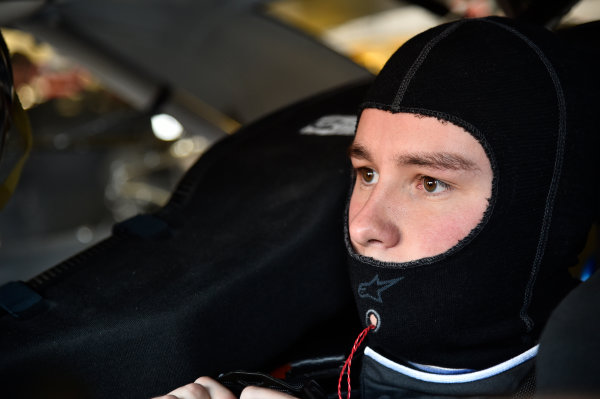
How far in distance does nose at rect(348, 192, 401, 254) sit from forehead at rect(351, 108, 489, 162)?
0.06m

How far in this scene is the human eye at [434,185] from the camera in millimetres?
852

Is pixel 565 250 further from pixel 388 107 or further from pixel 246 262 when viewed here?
pixel 246 262

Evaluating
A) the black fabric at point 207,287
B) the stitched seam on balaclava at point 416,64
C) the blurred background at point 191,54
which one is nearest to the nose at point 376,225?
the stitched seam on balaclava at point 416,64

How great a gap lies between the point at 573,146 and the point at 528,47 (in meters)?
0.13

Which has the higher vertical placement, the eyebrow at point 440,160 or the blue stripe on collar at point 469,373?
the eyebrow at point 440,160

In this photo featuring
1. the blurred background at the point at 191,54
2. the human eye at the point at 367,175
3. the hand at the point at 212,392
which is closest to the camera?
the hand at the point at 212,392

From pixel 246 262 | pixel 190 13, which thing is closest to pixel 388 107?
pixel 246 262

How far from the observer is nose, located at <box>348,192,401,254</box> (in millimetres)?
843

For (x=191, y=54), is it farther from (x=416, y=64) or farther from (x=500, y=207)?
(x=500, y=207)

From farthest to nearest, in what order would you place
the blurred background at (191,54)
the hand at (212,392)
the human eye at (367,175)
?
the blurred background at (191,54)
the human eye at (367,175)
the hand at (212,392)

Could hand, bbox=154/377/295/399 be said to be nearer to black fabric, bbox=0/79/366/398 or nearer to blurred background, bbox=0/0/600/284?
black fabric, bbox=0/79/366/398

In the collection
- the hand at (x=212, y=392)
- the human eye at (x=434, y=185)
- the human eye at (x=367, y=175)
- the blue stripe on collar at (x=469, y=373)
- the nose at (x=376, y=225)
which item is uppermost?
the human eye at (x=434, y=185)

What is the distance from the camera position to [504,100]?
85cm

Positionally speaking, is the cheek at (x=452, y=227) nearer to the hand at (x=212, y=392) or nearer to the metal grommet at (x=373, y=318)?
the metal grommet at (x=373, y=318)
